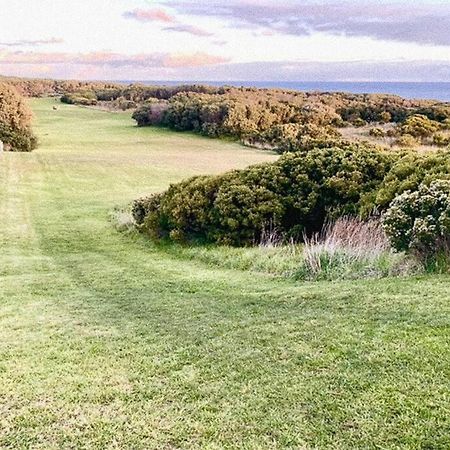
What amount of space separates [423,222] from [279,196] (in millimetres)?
5994

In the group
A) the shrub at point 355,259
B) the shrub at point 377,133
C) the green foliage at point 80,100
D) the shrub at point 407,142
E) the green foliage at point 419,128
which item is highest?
the green foliage at point 80,100

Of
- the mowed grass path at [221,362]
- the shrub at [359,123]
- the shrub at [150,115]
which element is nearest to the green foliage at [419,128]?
the shrub at [359,123]

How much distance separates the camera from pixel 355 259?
906 cm

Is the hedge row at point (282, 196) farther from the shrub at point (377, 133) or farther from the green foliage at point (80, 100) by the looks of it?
the green foliage at point (80, 100)

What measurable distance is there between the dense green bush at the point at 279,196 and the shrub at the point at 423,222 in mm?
4100

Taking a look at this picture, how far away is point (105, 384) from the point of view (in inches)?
196

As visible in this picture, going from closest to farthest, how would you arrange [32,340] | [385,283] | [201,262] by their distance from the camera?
[32,340]
[385,283]
[201,262]

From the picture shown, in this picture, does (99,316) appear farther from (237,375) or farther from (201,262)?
(201,262)

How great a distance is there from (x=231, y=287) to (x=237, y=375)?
393 cm

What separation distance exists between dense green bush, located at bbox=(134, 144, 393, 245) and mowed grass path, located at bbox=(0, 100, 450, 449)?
3155 millimetres

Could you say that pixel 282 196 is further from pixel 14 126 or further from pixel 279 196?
pixel 14 126

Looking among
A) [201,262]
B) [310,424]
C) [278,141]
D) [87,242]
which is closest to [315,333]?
[310,424]

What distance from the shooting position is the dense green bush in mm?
13586

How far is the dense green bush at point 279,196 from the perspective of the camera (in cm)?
1359
